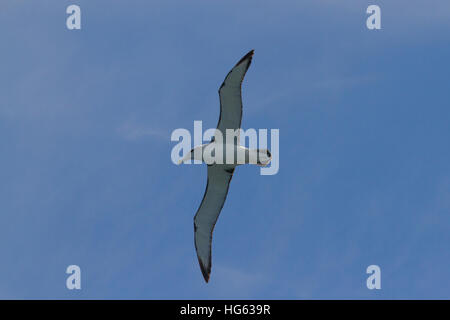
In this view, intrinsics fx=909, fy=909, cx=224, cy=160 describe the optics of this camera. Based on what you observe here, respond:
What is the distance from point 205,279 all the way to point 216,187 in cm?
405

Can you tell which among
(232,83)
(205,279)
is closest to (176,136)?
(232,83)

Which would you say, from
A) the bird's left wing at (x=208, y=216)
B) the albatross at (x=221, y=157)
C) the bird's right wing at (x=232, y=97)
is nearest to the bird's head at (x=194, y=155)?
the albatross at (x=221, y=157)

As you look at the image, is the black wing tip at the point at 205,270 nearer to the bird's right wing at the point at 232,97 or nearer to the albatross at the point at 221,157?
the albatross at the point at 221,157

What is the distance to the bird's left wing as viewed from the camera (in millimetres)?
39219

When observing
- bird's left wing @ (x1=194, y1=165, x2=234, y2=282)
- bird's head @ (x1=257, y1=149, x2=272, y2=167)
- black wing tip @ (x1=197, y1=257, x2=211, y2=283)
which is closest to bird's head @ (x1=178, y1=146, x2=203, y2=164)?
bird's left wing @ (x1=194, y1=165, x2=234, y2=282)

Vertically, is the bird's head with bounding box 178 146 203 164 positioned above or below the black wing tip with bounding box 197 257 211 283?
above

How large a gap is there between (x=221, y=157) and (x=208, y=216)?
310 centimetres

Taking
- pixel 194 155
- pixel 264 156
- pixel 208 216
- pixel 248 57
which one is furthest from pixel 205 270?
pixel 248 57

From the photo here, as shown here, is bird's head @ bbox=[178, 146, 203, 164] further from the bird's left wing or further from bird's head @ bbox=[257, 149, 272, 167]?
bird's head @ bbox=[257, 149, 272, 167]

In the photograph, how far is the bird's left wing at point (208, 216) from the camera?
39.2 m

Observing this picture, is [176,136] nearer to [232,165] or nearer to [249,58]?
[232,165]

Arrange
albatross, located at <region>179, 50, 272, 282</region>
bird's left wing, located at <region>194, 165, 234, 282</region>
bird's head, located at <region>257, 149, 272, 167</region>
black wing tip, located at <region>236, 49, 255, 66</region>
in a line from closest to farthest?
1. black wing tip, located at <region>236, 49, 255, 66</region>
2. albatross, located at <region>179, 50, 272, 282</region>
3. bird's head, located at <region>257, 149, 272, 167</region>
4. bird's left wing, located at <region>194, 165, 234, 282</region>

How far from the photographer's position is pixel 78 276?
125ft

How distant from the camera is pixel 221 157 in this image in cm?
3806
